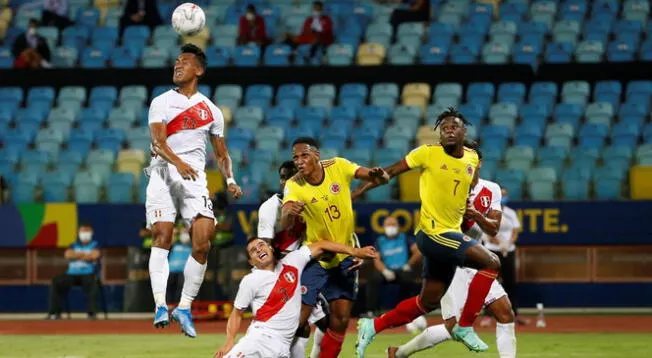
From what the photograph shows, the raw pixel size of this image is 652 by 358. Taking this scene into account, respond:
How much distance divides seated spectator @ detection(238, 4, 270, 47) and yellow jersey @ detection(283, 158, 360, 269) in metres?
14.8

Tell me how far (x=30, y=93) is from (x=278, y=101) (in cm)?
494

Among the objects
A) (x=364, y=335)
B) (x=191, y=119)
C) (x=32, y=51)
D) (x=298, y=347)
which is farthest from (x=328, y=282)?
(x=32, y=51)

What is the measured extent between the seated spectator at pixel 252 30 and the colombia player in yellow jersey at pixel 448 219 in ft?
47.1

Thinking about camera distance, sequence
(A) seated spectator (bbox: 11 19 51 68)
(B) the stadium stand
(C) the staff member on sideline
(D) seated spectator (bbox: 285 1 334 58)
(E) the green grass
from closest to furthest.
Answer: (E) the green grass → (C) the staff member on sideline → (B) the stadium stand → (D) seated spectator (bbox: 285 1 334 58) → (A) seated spectator (bbox: 11 19 51 68)

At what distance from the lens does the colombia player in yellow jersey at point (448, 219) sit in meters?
12.4

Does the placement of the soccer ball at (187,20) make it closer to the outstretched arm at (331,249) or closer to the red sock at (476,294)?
the outstretched arm at (331,249)

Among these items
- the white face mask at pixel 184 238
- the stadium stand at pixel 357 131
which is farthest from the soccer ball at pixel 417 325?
the white face mask at pixel 184 238

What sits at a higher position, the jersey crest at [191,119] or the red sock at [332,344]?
the jersey crest at [191,119]

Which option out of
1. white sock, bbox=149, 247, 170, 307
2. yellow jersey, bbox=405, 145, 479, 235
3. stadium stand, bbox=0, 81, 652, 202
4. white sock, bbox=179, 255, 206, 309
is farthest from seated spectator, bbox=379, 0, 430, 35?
white sock, bbox=149, 247, 170, 307

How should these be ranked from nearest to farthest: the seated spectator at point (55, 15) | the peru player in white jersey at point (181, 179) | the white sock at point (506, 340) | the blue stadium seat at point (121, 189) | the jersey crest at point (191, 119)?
the peru player in white jersey at point (181, 179) → the jersey crest at point (191, 119) → the white sock at point (506, 340) → the blue stadium seat at point (121, 189) → the seated spectator at point (55, 15)

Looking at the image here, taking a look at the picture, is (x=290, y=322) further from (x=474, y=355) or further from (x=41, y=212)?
(x=41, y=212)

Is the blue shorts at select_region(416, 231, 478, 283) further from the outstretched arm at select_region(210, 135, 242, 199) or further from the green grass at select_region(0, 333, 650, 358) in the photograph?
the green grass at select_region(0, 333, 650, 358)

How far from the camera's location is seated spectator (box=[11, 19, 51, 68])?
26.4m

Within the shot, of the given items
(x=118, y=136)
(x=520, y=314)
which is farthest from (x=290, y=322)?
(x=118, y=136)
